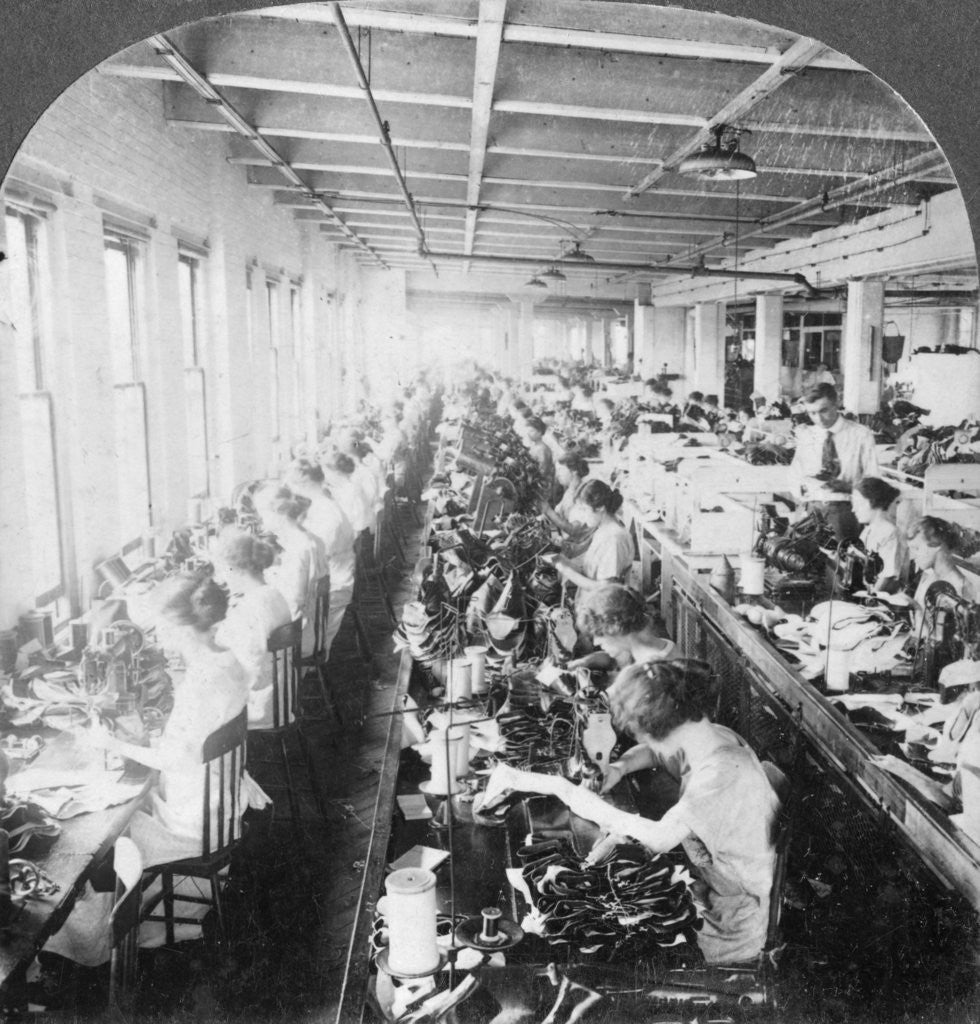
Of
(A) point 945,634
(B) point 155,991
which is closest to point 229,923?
(B) point 155,991

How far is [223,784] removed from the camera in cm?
336

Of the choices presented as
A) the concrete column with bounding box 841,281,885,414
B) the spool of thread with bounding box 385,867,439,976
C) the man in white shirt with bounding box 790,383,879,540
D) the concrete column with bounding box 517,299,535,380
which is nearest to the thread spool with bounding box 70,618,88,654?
the spool of thread with bounding box 385,867,439,976

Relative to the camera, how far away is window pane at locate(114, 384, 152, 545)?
5.57 metres

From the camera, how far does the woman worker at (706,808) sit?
272 cm

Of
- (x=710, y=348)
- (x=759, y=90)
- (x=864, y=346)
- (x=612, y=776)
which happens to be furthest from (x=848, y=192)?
(x=710, y=348)

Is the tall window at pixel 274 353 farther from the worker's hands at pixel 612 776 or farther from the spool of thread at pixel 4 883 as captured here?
the spool of thread at pixel 4 883

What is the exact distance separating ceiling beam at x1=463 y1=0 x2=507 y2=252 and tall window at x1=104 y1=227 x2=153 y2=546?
6.91 feet

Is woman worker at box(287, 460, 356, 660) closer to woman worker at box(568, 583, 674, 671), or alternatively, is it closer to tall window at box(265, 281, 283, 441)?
woman worker at box(568, 583, 674, 671)

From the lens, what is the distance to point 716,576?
211 inches

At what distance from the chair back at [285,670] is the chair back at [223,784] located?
873mm

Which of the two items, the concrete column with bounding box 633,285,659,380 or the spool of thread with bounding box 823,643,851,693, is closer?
the spool of thread with bounding box 823,643,851,693

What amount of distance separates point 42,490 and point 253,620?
1.14 metres

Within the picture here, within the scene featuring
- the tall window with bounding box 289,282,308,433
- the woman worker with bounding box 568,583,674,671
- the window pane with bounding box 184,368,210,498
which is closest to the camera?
the woman worker with bounding box 568,583,674,671

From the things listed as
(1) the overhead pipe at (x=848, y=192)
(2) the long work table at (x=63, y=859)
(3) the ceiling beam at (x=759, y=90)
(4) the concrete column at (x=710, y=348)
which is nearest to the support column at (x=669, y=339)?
(4) the concrete column at (x=710, y=348)
